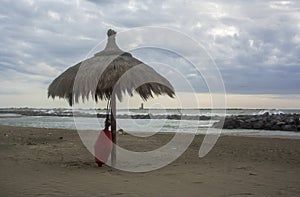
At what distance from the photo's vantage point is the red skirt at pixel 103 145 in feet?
28.6

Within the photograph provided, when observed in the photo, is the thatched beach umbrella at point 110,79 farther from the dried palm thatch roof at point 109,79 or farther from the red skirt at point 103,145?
the red skirt at point 103,145

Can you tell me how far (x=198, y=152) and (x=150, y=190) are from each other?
655 cm

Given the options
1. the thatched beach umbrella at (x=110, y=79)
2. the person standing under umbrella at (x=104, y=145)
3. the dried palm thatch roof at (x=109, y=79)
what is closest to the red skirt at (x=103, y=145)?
the person standing under umbrella at (x=104, y=145)

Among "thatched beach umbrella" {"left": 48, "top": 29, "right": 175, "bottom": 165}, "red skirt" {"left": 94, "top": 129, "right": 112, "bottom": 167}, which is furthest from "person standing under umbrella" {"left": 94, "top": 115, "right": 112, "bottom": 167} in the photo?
"thatched beach umbrella" {"left": 48, "top": 29, "right": 175, "bottom": 165}

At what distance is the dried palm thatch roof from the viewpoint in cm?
838

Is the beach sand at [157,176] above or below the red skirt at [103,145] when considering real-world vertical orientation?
below

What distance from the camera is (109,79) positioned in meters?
8.32

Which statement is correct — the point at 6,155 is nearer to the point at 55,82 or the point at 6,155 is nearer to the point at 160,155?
the point at 55,82

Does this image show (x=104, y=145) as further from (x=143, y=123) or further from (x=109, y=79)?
(x=143, y=123)

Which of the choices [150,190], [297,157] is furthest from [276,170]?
[150,190]

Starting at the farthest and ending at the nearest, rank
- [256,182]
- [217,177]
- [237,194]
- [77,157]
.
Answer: [77,157] < [217,177] < [256,182] < [237,194]

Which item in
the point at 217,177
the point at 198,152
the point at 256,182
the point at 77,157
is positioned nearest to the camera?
the point at 256,182

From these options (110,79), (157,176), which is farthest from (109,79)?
(157,176)

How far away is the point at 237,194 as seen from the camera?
6492 millimetres
